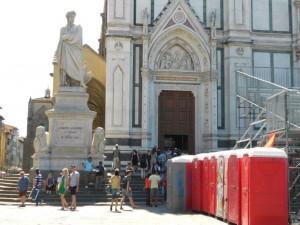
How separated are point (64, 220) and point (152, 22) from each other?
17.1 m

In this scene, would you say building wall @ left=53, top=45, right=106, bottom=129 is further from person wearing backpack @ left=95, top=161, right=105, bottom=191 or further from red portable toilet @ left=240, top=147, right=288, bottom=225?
red portable toilet @ left=240, top=147, right=288, bottom=225

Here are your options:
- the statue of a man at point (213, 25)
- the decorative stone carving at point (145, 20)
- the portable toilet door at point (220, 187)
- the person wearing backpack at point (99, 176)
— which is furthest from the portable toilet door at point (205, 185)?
the statue of a man at point (213, 25)

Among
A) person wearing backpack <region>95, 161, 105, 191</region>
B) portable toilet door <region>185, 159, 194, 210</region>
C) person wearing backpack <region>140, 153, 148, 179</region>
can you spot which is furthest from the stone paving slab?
person wearing backpack <region>140, 153, 148, 179</region>

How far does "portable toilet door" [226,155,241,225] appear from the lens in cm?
1456

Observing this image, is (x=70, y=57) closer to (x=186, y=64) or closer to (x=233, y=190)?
(x=186, y=64)

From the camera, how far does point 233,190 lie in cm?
1498

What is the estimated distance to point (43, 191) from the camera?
22.3 meters

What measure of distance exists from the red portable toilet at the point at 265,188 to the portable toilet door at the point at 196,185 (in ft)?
14.6

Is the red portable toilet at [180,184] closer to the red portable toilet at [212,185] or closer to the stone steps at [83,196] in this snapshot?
the red portable toilet at [212,185]

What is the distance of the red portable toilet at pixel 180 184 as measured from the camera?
18.8 meters

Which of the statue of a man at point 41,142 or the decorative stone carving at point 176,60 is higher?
the decorative stone carving at point 176,60

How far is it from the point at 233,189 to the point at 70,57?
12378 millimetres

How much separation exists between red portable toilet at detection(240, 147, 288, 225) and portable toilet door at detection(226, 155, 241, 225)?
0.54 m

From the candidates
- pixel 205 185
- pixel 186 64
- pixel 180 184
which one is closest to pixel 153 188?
pixel 180 184
